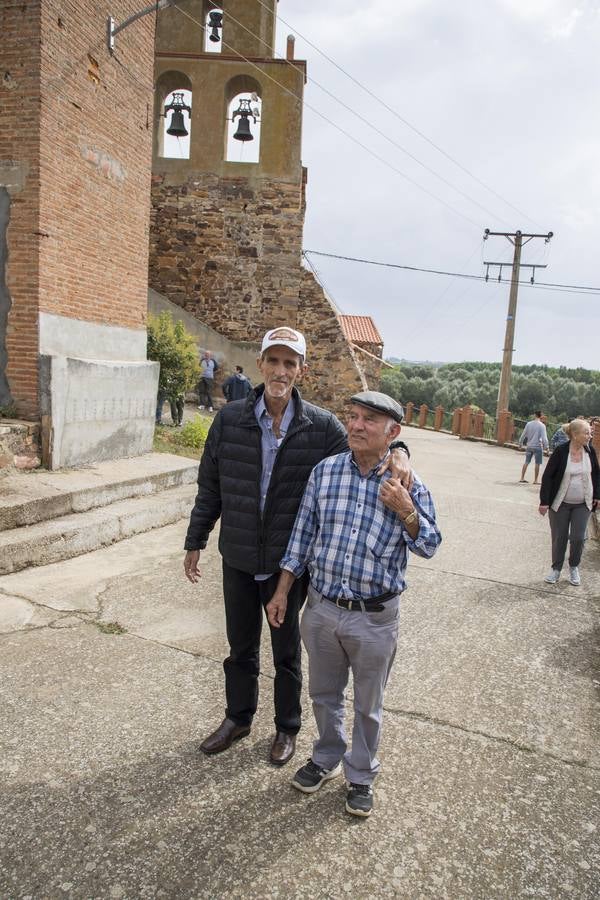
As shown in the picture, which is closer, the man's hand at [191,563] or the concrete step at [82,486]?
the man's hand at [191,563]

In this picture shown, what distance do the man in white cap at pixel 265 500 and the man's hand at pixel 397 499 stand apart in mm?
597

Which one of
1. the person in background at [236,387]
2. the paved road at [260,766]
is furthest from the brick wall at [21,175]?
the person in background at [236,387]

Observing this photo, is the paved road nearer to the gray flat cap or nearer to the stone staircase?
the stone staircase

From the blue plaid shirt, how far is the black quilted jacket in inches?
10.5

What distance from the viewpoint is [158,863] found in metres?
2.37

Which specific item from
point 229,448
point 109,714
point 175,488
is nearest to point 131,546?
point 175,488

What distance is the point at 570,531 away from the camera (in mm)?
6668

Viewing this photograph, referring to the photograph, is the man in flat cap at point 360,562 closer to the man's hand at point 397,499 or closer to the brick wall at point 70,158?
the man's hand at point 397,499

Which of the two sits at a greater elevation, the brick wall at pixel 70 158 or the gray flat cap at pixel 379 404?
the brick wall at pixel 70 158

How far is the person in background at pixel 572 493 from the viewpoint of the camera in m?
6.47

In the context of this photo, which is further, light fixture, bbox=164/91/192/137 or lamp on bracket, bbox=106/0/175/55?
light fixture, bbox=164/91/192/137

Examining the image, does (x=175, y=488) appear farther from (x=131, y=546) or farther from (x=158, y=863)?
(x=158, y=863)

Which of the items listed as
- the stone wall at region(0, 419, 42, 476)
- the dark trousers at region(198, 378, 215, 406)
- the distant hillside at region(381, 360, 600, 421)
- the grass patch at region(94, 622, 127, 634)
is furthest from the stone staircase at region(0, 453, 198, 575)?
the distant hillside at region(381, 360, 600, 421)

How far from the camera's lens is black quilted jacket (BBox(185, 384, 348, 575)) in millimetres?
2961
